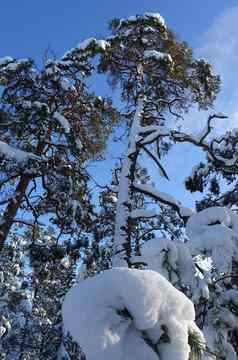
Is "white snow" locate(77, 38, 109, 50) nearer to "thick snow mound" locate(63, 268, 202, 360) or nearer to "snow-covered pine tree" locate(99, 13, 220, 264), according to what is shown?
"snow-covered pine tree" locate(99, 13, 220, 264)

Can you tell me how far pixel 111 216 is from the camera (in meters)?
11.7

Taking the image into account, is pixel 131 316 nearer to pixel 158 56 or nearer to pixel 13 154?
pixel 13 154

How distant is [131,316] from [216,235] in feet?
9.37

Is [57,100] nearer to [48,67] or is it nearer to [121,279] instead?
[48,67]

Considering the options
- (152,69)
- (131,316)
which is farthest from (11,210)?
(131,316)

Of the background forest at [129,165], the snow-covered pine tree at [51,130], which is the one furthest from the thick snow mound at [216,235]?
the snow-covered pine tree at [51,130]

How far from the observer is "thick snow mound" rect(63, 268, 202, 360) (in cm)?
258

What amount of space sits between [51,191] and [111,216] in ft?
6.09

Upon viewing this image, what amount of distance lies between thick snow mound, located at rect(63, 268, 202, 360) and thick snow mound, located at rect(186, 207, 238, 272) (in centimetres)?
261

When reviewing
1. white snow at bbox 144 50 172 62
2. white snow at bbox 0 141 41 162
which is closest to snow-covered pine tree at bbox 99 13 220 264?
white snow at bbox 144 50 172 62

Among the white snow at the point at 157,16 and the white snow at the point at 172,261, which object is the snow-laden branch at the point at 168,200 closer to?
the white snow at the point at 172,261

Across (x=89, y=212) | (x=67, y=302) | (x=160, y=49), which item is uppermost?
(x=160, y=49)

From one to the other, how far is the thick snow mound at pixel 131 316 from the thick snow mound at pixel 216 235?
2.61 m

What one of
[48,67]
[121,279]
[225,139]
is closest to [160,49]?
[48,67]
